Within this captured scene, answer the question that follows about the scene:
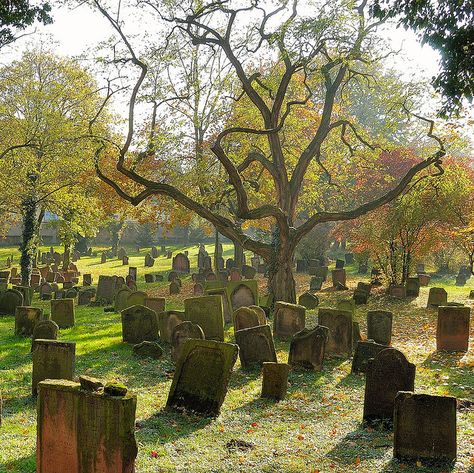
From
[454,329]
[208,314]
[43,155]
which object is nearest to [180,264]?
[43,155]

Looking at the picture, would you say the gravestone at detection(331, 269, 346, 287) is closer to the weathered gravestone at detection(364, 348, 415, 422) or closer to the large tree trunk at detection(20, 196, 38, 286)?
the large tree trunk at detection(20, 196, 38, 286)

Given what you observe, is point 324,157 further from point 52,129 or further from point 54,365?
point 54,365

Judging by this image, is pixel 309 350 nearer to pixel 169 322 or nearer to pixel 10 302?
pixel 169 322

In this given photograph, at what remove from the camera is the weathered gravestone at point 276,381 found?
9.45m

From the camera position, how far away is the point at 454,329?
12891 mm

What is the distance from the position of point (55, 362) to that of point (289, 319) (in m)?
6.82

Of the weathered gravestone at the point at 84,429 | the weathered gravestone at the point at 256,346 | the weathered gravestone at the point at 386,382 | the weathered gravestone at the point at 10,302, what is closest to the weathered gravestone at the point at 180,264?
the weathered gravestone at the point at 10,302

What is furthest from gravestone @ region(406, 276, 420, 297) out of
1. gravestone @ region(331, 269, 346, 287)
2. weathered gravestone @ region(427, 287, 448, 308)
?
gravestone @ region(331, 269, 346, 287)

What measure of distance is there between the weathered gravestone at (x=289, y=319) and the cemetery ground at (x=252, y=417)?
47cm

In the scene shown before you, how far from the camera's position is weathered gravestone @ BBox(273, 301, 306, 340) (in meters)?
14.3

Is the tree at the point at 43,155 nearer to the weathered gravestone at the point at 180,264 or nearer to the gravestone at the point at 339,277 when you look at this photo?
the weathered gravestone at the point at 180,264

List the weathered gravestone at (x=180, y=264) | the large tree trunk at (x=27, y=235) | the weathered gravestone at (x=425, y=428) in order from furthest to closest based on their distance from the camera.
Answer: the weathered gravestone at (x=180, y=264), the large tree trunk at (x=27, y=235), the weathered gravestone at (x=425, y=428)

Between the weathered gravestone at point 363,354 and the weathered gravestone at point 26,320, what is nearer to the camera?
the weathered gravestone at point 363,354

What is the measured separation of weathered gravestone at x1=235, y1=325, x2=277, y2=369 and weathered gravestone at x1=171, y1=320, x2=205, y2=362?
2.73 ft
